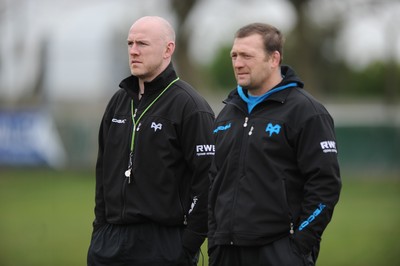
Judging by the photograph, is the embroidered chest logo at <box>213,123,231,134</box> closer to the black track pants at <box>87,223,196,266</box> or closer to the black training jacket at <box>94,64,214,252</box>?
the black training jacket at <box>94,64,214,252</box>

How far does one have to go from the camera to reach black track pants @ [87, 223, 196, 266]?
5773 millimetres

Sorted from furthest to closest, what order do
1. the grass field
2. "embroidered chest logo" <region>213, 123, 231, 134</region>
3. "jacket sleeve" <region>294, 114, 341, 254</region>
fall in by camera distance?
the grass field
"embroidered chest logo" <region>213, 123, 231, 134</region>
"jacket sleeve" <region>294, 114, 341, 254</region>

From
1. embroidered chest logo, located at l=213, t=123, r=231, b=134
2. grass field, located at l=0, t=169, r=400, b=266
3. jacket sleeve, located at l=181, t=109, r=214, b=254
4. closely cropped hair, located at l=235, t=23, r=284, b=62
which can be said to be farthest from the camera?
grass field, located at l=0, t=169, r=400, b=266

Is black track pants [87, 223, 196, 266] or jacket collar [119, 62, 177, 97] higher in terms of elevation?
jacket collar [119, 62, 177, 97]

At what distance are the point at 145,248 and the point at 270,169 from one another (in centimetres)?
106

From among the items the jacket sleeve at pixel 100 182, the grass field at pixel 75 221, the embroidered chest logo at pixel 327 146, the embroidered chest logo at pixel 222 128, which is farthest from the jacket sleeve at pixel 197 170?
the grass field at pixel 75 221

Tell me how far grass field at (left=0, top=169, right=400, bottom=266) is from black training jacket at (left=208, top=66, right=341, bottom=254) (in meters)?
6.24

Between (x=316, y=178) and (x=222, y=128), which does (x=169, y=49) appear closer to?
(x=222, y=128)

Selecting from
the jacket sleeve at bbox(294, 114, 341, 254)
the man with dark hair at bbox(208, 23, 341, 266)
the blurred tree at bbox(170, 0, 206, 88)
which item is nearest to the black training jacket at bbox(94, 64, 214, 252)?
the man with dark hair at bbox(208, 23, 341, 266)

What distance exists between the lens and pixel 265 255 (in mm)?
5246

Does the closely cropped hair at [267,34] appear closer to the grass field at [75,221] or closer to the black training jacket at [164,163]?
the black training jacket at [164,163]

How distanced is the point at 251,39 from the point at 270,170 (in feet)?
2.63

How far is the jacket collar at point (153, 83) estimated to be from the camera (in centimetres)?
596

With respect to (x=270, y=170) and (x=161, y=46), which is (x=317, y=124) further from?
(x=161, y=46)
